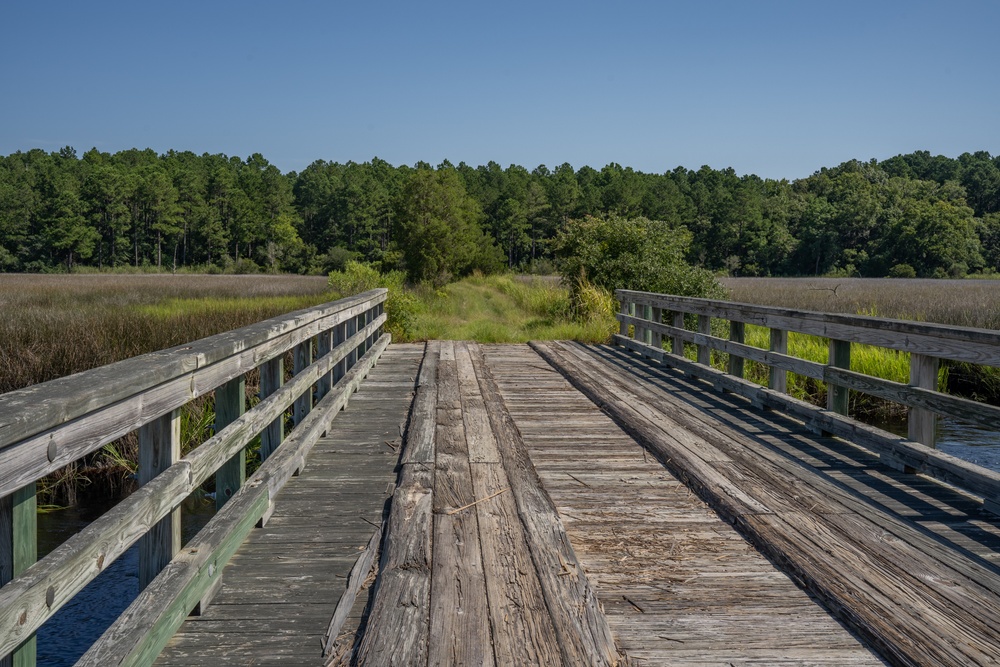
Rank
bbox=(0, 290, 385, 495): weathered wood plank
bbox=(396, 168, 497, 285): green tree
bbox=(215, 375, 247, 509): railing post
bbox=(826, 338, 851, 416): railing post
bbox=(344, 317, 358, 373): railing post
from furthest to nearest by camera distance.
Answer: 1. bbox=(396, 168, 497, 285): green tree
2. bbox=(344, 317, 358, 373): railing post
3. bbox=(826, 338, 851, 416): railing post
4. bbox=(215, 375, 247, 509): railing post
5. bbox=(0, 290, 385, 495): weathered wood plank

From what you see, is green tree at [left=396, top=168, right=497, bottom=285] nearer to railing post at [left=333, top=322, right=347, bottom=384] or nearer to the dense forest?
the dense forest

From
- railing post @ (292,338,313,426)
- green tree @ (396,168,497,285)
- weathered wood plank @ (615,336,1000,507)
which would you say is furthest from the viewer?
green tree @ (396,168,497,285)

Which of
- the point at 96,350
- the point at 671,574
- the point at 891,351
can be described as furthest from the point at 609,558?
the point at 891,351

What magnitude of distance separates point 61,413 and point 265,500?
80.5 inches

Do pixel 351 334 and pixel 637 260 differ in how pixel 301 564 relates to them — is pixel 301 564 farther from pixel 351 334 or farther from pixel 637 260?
pixel 637 260

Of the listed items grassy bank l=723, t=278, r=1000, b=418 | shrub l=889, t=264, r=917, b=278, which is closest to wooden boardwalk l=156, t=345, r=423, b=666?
grassy bank l=723, t=278, r=1000, b=418

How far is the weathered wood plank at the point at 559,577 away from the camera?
7.94 feet

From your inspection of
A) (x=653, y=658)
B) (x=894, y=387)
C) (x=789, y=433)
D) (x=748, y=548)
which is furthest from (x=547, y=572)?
(x=789, y=433)

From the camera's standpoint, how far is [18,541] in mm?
1613

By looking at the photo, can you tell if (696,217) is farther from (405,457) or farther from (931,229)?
(405,457)

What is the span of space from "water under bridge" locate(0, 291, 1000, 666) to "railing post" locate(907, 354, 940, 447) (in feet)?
0.06

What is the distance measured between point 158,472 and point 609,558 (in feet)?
6.22

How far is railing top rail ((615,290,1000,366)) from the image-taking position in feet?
13.5

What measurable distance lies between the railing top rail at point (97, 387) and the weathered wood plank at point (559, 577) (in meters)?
1.53
